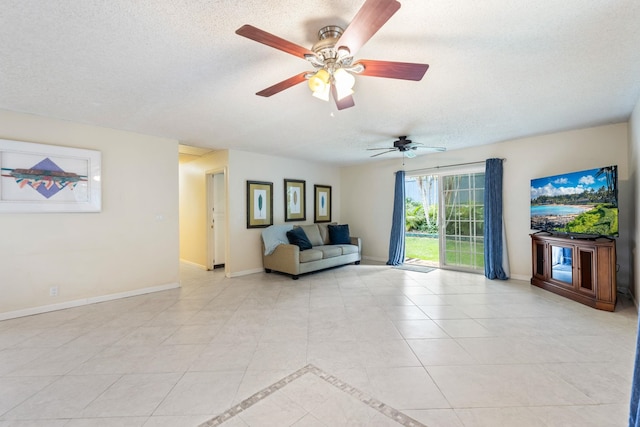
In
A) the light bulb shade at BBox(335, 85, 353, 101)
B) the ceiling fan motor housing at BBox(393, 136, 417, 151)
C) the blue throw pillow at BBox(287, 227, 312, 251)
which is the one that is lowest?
the blue throw pillow at BBox(287, 227, 312, 251)

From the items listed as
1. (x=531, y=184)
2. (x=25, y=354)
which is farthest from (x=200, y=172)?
(x=531, y=184)

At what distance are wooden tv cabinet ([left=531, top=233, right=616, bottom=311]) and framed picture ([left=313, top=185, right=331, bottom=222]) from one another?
4.10 meters

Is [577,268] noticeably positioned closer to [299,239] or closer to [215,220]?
[299,239]

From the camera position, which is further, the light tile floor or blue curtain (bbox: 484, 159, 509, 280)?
blue curtain (bbox: 484, 159, 509, 280)

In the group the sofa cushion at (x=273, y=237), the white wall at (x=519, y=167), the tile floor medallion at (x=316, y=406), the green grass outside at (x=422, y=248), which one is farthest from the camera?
the green grass outside at (x=422, y=248)

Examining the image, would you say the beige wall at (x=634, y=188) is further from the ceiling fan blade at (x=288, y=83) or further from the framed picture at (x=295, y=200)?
the framed picture at (x=295, y=200)

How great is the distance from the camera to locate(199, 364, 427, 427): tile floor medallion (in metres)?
1.59

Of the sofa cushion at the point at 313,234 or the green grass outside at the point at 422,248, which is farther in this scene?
the green grass outside at the point at 422,248

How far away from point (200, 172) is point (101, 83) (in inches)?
134

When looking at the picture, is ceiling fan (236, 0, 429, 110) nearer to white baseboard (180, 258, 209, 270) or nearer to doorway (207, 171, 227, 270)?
doorway (207, 171, 227, 270)

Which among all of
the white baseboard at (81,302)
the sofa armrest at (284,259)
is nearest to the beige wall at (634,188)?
the sofa armrest at (284,259)

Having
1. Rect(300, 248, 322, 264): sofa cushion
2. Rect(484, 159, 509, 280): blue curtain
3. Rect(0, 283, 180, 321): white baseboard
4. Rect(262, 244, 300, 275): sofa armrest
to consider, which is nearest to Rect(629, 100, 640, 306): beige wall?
Rect(484, 159, 509, 280): blue curtain

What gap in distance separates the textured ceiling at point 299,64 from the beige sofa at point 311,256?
218 cm

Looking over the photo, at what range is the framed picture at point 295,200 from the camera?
19.5 ft
